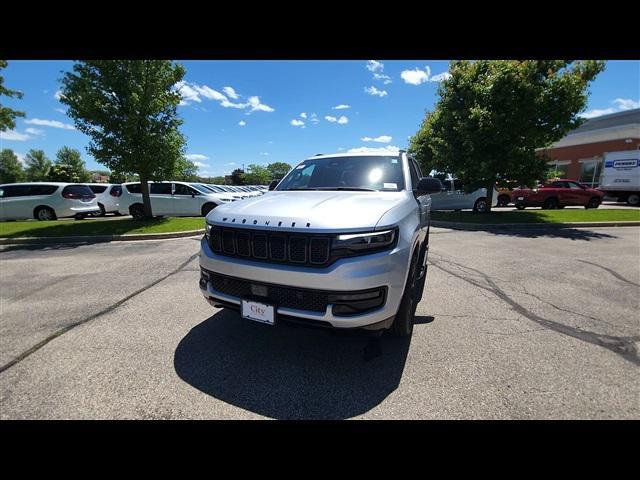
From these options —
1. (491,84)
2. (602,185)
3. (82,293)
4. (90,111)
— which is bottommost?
(82,293)

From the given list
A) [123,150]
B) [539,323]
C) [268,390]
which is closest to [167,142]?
[123,150]

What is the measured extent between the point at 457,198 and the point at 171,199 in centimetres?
1475

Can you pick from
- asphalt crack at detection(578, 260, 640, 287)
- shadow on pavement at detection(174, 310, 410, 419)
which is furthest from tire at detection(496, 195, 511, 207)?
shadow on pavement at detection(174, 310, 410, 419)

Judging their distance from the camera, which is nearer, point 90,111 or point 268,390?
point 268,390

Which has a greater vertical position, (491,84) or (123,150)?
(491,84)

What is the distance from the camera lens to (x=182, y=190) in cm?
1395

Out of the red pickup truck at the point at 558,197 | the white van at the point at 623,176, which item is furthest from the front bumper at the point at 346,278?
the white van at the point at 623,176

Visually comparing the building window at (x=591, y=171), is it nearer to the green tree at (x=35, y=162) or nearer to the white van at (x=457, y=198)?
the white van at (x=457, y=198)

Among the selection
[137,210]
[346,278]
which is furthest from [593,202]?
[137,210]

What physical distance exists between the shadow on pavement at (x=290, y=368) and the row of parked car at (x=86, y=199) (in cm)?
1078

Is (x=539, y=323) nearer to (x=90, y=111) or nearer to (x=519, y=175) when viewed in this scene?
(x=519, y=175)

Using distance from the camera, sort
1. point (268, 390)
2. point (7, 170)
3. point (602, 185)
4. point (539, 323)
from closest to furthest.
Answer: point (268, 390) → point (539, 323) → point (602, 185) → point (7, 170)

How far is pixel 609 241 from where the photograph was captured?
8.67 meters

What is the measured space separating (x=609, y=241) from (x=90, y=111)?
55.2ft
